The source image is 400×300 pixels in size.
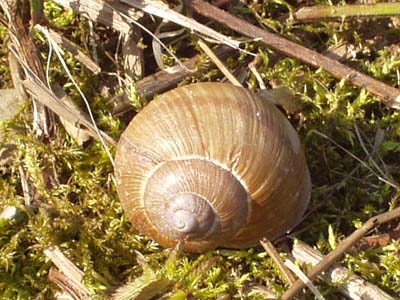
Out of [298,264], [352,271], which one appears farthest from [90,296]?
[352,271]

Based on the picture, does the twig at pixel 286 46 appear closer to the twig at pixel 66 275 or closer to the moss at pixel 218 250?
the moss at pixel 218 250

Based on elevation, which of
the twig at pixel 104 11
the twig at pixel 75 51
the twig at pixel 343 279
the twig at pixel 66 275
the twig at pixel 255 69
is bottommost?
the twig at pixel 343 279

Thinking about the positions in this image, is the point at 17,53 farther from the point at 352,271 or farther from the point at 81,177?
the point at 352,271

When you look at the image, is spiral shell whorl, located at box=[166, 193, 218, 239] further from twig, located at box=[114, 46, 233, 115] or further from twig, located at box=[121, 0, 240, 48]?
twig, located at box=[121, 0, 240, 48]

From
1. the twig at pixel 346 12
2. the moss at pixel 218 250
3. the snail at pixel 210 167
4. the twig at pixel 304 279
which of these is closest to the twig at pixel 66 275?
the moss at pixel 218 250

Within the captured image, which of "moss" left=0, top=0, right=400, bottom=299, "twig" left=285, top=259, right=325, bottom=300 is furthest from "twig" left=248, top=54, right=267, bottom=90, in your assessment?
"twig" left=285, top=259, right=325, bottom=300

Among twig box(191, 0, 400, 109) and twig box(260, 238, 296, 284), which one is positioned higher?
twig box(191, 0, 400, 109)

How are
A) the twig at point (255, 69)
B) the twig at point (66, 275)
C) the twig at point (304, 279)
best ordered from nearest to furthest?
the twig at point (304, 279) → the twig at point (66, 275) → the twig at point (255, 69)

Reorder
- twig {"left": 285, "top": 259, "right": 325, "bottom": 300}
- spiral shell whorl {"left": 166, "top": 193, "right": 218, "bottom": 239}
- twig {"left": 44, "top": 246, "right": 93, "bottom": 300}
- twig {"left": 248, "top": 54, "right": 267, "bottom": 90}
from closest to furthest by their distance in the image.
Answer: spiral shell whorl {"left": 166, "top": 193, "right": 218, "bottom": 239}
twig {"left": 285, "top": 259, "right": 325, "bottom": 300}
twig {"left": 44, "top": 246, "right": 93, "bottom": 300}
twig {"left": 248, "top": 54, "right": 267, "bottom": 90}
